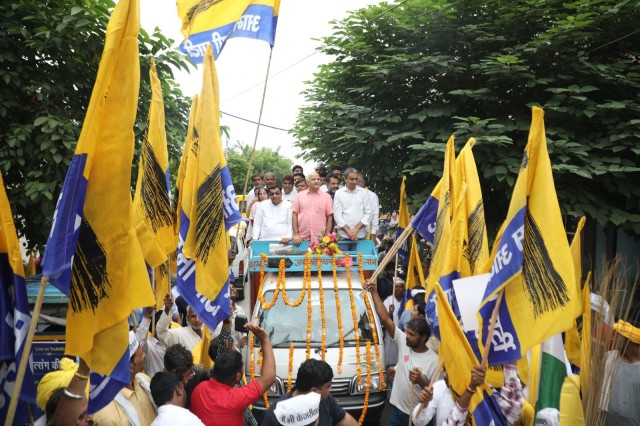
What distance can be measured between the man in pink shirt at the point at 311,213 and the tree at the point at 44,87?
243cm

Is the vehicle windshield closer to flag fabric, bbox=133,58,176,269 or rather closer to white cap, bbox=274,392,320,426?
flag fabric, bbox=133,58,176,269

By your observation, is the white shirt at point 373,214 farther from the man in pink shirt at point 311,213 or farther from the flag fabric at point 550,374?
the flag fabric at point 550,374

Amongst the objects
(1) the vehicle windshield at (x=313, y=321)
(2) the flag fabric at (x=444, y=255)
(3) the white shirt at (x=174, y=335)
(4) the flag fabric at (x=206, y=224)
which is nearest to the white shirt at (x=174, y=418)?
(4) the flag fabric at (x=206, y=224)

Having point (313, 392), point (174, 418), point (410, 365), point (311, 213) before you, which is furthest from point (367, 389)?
point (174, 418)

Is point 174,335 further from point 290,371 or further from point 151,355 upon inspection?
point 290,371

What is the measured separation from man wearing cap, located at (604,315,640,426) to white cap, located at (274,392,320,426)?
7.62ft

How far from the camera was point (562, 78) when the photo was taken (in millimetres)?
10398

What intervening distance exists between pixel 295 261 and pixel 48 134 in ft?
11.0

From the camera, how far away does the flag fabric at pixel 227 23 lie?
247 inches

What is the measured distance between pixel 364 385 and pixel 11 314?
5.03 meters

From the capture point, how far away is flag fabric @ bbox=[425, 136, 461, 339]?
16.8 ft

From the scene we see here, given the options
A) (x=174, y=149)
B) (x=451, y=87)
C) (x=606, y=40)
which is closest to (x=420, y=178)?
(x=451, y=87)

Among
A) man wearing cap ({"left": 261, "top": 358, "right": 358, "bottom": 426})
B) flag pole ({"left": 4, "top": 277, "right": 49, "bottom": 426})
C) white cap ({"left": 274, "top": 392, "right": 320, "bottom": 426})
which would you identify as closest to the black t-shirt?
man wearing cap ({"left": 261, "top": 358, "right": 358, "bottom": 426})

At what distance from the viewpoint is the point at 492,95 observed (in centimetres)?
1110
